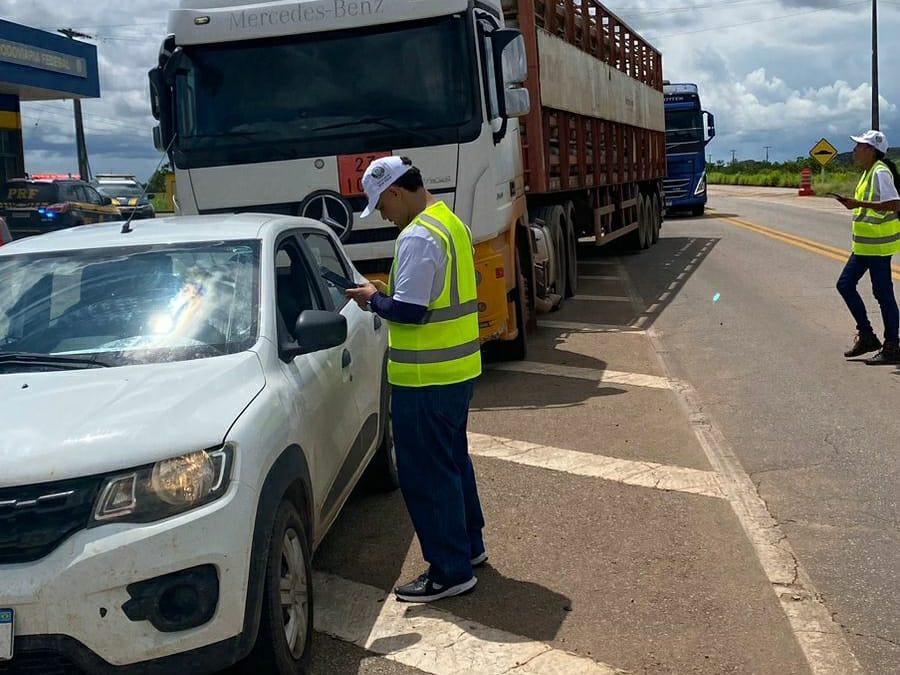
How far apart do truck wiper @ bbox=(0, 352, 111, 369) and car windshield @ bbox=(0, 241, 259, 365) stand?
0.12 ft

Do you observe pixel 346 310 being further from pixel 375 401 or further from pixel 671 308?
pixel 671 308

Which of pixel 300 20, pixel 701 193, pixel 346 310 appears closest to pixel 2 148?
pixel 701 193

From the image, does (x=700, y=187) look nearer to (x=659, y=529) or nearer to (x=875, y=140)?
(x=875, y=140)

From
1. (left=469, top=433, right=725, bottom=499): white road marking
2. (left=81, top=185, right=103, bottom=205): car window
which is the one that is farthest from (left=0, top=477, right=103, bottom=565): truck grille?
(left=81, top=185, right=103, bottom=205): car window

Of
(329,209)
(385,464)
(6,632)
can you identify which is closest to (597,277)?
(329,209)

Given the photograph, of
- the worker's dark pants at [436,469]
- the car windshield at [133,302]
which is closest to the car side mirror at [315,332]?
the car windshield at [133,302]

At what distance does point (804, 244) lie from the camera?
67.6 ft

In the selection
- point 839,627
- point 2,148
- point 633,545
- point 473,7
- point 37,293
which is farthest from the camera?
point 2,148

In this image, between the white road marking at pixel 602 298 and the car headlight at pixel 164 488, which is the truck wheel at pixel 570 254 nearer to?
the white road marking at pixel 602 298

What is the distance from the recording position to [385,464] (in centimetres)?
586

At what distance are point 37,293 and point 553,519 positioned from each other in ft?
9.11

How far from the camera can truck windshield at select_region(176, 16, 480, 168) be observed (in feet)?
26.5

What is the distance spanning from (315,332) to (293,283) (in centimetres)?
87

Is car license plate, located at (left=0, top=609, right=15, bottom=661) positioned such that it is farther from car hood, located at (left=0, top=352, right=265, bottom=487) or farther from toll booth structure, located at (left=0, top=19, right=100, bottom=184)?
toll booth structure, located at (left=0, top=19, right=100, bottom=184)
